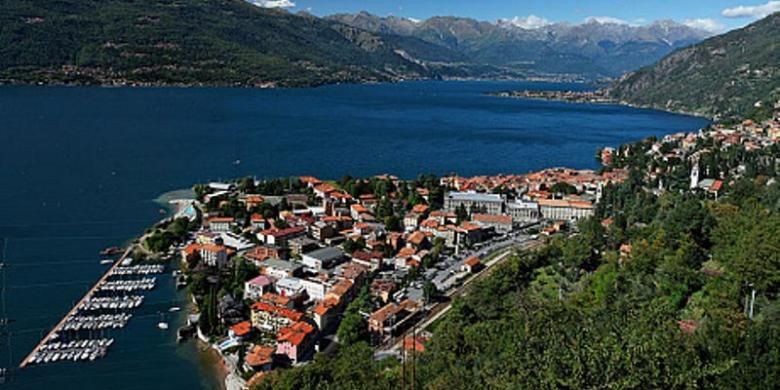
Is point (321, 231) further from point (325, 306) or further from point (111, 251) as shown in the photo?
point (111, 251)

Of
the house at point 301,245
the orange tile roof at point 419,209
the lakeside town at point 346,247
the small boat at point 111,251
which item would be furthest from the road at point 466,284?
the small boat at point 111,251

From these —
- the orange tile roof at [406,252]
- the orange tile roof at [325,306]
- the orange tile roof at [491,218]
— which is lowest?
the orange tile roof at [325,306]

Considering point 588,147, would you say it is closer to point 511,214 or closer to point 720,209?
point 511,214

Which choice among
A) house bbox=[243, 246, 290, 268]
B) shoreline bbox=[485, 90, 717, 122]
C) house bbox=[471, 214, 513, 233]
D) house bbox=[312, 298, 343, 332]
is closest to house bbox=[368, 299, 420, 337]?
house bbox=[312, 298, 343, 332]

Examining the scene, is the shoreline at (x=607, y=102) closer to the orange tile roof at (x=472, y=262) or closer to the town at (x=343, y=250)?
the town at (x=343, y=250)

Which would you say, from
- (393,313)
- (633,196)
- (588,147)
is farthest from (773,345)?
(588,147)

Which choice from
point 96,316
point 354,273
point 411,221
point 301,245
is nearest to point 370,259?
point 354,273
